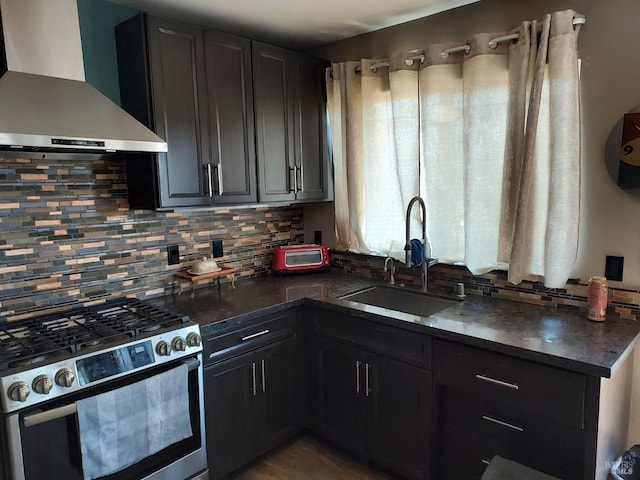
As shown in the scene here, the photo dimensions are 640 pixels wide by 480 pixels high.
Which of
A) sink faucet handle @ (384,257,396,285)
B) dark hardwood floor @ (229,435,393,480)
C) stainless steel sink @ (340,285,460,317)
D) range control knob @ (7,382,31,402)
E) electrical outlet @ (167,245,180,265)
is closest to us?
range control knob @ (7,382,31,402)

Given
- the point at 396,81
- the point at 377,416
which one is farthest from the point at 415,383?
the point at 396,81

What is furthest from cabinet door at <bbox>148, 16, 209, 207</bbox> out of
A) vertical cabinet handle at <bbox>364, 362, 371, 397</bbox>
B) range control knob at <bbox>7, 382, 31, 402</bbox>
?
vertical cabinet handle at <bbox>364, 362, 371, 397</bbox>

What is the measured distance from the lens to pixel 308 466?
7.92 feet

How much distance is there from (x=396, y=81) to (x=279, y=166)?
85 centimetres

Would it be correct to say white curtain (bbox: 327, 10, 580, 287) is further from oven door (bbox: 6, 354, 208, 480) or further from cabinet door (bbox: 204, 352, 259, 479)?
oven door (bbox: 6, 354, 208, 480)

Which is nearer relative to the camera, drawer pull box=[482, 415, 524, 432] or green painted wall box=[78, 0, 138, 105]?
drawer pull box=[482, 415, 524, 432]

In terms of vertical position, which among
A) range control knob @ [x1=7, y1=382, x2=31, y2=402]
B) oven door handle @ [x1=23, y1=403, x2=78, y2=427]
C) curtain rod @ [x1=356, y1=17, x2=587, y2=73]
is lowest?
oven door handle @ [x1=23, y1=403, x2=78, y2=427]

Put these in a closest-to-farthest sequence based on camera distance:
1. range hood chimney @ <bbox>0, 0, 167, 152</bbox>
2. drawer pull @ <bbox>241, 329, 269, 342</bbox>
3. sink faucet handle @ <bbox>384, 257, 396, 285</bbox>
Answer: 1. range hood chimney @ <bbox>0, 0, 167, 152</bbox>
2. drawer pull @ <bbox>241, 329, 269, 342</bbox>
3. sink faucet handle @ <bbox>384, 257, 396, 285</bbox>

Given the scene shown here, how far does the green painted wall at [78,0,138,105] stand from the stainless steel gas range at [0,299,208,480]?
3.77 ft

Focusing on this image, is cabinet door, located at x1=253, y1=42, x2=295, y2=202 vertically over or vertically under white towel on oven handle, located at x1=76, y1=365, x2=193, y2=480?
over

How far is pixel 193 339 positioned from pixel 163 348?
143mm

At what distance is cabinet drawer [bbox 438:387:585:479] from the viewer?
1.76m

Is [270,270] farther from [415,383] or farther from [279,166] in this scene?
[415,383]

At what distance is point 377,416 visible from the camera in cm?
224
